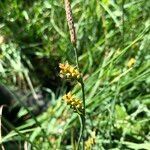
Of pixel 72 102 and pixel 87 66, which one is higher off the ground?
pixel 87 66

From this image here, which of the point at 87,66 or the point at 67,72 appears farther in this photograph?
the point at 87,66

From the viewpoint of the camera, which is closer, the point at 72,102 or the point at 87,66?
the point at 72,102

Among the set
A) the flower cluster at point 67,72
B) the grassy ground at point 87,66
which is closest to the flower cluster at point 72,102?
the flower cluster at point 67,72

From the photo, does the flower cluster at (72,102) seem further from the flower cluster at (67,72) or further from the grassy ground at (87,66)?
the grassy ground at (87,66)

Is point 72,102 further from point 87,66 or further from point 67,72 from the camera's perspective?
point 87,66

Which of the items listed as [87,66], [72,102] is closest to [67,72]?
[72,102]

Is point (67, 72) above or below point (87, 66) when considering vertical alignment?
below

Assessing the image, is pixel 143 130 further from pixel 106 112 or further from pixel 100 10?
pixel 100 10

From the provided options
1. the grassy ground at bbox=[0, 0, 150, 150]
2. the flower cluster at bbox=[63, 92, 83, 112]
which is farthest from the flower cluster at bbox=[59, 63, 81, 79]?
the grassy ground at bbox=[0, 0, 150, 150]
